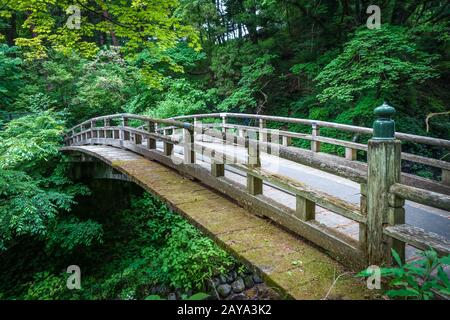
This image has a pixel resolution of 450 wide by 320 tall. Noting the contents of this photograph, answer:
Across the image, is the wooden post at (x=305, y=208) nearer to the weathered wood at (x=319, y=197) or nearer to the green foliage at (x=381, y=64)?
the weathered wood at (x=319, y=197)

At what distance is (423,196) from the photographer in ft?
7.96

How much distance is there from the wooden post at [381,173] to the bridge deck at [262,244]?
0.38m

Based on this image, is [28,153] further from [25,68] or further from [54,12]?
[54,12]

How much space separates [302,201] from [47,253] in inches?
381

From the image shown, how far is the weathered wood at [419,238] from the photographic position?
2.27 metres

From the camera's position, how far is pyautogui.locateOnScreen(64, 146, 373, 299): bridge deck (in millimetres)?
2711

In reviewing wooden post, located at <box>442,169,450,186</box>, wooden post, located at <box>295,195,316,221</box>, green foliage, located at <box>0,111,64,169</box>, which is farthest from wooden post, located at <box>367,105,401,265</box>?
green foliage, located at <box>0,111,64,169</box>

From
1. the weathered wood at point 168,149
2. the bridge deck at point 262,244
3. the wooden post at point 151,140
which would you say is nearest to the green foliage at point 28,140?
the wooden post at point 151,140

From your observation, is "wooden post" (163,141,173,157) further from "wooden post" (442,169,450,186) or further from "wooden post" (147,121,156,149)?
"wooden post" (442,169,450,186)

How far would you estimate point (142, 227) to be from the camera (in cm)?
1116

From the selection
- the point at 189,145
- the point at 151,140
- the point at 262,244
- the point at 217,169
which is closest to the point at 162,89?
the point at 151,140

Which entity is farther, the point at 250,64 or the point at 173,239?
the point at 250,64

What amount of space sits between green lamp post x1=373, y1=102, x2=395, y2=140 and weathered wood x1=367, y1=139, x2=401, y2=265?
0.05 meters
